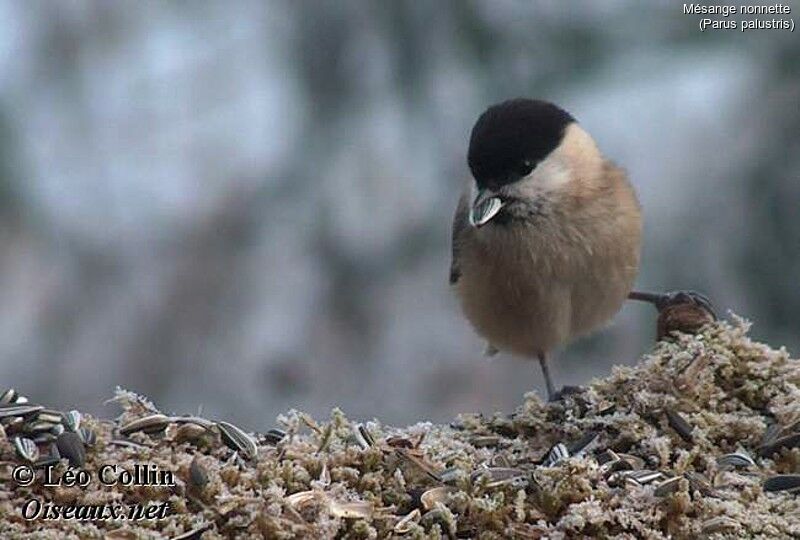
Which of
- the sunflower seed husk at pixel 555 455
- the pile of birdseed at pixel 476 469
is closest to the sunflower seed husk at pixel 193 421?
the pile of birdseed at pixel 476 469

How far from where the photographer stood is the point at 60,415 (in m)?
2.05

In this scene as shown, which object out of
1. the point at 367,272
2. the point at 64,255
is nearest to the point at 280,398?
the point at 367,272

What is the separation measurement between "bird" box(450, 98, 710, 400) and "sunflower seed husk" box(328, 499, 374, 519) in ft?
4.16

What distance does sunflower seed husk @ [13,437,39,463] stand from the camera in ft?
6.32

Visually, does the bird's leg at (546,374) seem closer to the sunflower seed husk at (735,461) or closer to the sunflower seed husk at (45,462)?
the sunflower seed husk at (735,461)

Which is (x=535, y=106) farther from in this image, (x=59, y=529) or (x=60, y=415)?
(x=59, y=529)

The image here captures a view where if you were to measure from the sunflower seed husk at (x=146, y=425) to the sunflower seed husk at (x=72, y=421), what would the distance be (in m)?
0.07

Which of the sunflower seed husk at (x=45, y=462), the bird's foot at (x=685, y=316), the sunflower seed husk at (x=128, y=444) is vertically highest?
the bird's foot at (x=685, y=316)

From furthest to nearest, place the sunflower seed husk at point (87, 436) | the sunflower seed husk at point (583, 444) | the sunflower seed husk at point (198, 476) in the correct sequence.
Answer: the sunflower seed husk at point (583, 444), the sunflower seed husk at point (87, 436), the sunflower seed husk at point (198, 476)

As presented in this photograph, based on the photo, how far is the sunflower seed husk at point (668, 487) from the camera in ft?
6.33

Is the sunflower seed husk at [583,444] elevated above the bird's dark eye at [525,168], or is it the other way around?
the bird's dark eye at [525,168]

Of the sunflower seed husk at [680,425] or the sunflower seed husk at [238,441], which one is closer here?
the sunflower seed husk at [238,441]

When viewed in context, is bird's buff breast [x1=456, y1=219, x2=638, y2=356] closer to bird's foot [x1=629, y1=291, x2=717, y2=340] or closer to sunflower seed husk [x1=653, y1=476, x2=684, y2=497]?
bird's foot [x1=629, y1=291, x2=717, y2=340]
